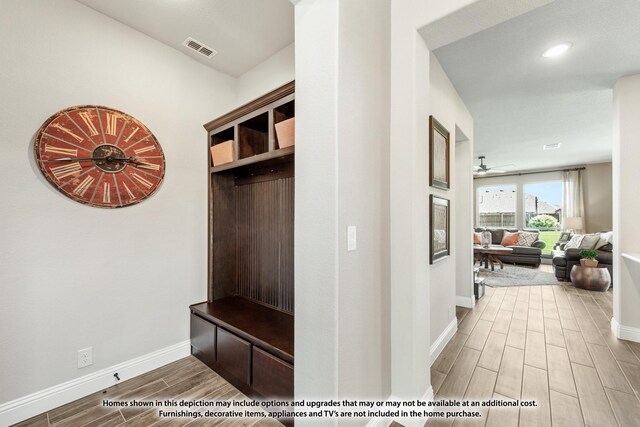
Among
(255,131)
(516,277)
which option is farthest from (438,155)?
(516,277)

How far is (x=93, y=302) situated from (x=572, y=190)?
1045 centimetres

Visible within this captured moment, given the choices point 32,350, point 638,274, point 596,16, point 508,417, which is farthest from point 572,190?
point 32,350

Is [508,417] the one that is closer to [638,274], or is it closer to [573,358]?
[573,358]

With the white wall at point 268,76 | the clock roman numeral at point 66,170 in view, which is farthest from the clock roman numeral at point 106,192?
the white wall at point 268,76

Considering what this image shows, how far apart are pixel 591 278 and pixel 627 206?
260 cm

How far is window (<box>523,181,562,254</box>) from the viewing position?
8219 mm

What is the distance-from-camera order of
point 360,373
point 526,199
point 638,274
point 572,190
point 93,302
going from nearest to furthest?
point 360,373, point 93,302, point 638,274, point 572,190, point 526,199

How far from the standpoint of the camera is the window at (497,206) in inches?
350

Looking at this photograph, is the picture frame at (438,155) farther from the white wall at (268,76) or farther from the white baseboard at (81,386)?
the white baseboard at (81,386)

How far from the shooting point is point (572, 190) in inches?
303

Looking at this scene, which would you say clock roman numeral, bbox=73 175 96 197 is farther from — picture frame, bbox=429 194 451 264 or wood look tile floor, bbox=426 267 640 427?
wood look tile floor, bbox=426 267 640 427

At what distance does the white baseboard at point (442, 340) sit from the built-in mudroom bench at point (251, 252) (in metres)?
1.33

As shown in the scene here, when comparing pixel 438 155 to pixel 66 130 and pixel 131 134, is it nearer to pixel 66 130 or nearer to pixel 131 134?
pixel 131 134

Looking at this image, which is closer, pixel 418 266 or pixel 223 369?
pixel 418 266
